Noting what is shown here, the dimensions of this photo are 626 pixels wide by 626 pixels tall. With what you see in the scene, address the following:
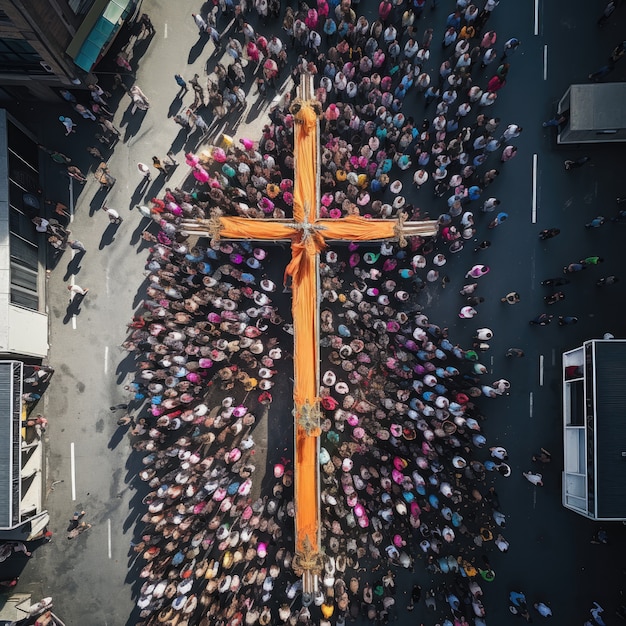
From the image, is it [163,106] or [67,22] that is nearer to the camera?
[67,22]

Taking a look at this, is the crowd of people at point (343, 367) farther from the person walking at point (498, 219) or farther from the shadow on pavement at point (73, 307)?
the shadow on pavement at point (73, 307)

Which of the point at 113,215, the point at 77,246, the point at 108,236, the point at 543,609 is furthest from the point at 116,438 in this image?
the point at 543,609

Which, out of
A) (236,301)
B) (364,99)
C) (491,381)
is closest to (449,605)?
A: (491,381)

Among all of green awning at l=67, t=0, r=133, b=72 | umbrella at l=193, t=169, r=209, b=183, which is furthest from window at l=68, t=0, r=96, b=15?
umbrella at l=193, t=169, r=209, b=183

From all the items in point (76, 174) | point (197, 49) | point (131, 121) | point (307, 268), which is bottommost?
point (307, 268)

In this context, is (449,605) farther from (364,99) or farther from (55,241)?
(55,241)

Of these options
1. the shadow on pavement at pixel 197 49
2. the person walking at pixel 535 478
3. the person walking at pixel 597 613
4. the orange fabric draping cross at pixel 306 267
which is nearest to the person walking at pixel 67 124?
the shadow on pavement at pixel 197 49

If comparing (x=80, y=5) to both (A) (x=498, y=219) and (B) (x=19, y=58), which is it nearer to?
(B) (x=19, y=58)
